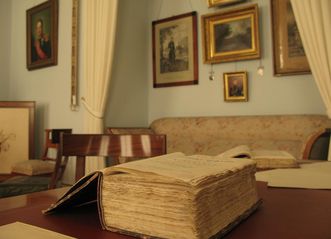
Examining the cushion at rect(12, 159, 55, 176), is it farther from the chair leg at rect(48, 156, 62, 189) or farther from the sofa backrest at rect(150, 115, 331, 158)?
the chair leg at rect(48, 156, 62, 189)

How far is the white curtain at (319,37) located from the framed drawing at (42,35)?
3.01 metres

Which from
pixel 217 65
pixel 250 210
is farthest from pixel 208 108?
pixel 250 210

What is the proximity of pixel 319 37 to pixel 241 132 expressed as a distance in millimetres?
1170

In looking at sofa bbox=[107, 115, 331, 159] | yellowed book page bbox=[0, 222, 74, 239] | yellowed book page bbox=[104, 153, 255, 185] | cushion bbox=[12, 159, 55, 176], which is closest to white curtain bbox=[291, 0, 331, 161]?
sofa bbox=[107, 115, 331, 159]

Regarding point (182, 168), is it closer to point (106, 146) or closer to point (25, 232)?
point (25, 232)

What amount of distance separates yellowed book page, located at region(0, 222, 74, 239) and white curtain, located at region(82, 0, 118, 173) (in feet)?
9.97

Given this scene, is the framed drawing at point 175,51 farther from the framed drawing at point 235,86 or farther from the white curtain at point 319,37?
the white curtain at point 319,37

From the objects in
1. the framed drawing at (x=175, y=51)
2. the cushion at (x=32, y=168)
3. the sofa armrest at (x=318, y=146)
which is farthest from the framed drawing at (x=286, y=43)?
the cushion at (x=32, y=168)

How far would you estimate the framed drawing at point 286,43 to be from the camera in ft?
10.5

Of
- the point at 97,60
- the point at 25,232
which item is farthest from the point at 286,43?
the point at 25,232

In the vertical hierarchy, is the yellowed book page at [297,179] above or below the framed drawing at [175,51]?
below

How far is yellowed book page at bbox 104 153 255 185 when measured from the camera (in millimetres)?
472

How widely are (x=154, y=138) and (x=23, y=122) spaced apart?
3.08 metres

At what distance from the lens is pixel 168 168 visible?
1.73 feet
